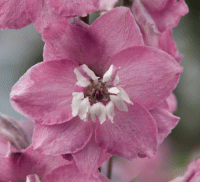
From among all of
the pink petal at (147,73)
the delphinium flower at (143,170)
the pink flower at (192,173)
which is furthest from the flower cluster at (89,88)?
the delphinium flower at (143,170)

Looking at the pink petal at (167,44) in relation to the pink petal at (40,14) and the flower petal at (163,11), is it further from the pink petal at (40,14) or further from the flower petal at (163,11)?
the pink petal at (40,14)

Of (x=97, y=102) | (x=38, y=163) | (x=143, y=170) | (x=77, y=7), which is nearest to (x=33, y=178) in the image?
(x=38, y=163)

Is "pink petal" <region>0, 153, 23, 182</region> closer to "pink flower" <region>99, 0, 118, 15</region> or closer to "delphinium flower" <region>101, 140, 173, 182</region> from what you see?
"pink flower" <region>99, 0, 118, 15</region>

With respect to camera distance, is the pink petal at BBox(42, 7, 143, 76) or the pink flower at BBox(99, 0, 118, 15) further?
the pink flower at BBox(99, 0, 118, 15)

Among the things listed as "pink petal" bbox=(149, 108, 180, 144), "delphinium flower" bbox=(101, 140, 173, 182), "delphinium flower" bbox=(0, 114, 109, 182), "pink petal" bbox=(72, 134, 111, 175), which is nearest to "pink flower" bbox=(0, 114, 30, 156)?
"delphinium flower" bbox=(0, 114, 109, 182)

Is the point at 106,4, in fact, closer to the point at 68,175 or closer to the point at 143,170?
the point at 68,175
